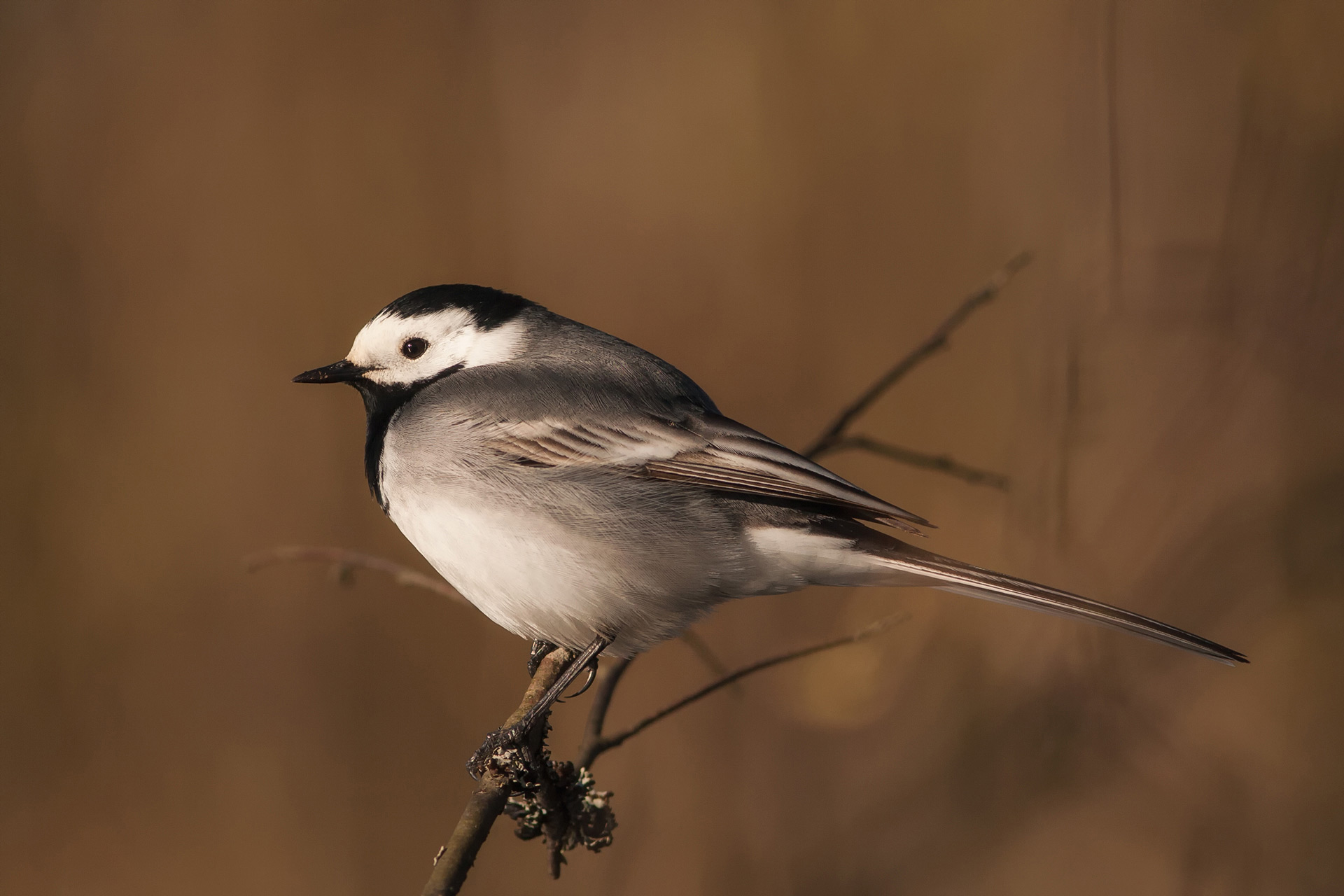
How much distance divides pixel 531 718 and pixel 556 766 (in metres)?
0.20

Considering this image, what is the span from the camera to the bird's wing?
95.7 inches

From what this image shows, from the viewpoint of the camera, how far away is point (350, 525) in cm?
428

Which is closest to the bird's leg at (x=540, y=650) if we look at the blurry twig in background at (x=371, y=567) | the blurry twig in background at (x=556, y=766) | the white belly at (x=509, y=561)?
the blurry twig in background at (x=556, y=766)

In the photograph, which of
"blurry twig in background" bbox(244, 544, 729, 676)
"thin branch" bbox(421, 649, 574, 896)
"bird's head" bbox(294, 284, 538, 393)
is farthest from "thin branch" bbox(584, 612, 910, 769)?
"bird's head" bbox(294, 284, 538, 393)

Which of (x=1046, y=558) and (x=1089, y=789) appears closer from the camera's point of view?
(x=1046, y=558)

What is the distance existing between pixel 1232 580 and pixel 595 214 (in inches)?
120

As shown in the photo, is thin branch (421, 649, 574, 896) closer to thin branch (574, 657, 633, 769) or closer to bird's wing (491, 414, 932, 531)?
thin branch (574, 657, 633, 769)

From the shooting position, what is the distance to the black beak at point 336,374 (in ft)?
9.05

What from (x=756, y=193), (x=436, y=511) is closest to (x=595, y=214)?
(x=756, y=193)

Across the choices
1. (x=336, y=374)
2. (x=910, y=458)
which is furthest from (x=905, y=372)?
(x=336, y=374)

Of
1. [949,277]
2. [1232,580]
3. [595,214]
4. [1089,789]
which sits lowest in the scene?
[1089,789]

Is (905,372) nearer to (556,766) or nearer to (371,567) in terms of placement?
(556,766)

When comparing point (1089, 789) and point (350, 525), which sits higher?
point (350, 525)

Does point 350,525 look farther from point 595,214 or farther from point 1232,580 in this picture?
point 1232,580
